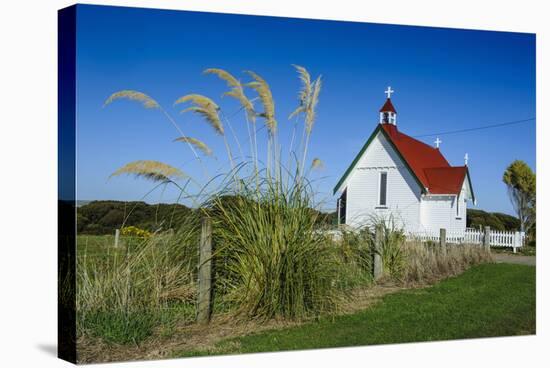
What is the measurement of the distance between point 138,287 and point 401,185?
11.0 ft

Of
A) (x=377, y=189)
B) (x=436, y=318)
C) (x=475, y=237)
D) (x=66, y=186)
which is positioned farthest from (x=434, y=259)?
(x=66, y=186)

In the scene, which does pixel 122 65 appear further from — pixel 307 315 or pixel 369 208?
pixel 369 208

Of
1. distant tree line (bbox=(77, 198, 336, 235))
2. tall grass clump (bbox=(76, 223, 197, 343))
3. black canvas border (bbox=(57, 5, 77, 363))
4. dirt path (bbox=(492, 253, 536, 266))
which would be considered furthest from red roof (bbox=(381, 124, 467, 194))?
black canvas border (bbox=(57, 5, 77, 363))

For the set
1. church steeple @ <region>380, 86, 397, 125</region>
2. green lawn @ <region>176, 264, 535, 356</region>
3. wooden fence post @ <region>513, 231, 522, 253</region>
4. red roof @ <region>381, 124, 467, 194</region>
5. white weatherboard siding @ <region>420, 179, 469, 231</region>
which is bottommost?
green lawn @ <region>176, 264, 535, 356</region>

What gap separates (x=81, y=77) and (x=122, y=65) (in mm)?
526

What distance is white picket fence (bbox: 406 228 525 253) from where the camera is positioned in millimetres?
8672

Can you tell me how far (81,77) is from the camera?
6020 mm

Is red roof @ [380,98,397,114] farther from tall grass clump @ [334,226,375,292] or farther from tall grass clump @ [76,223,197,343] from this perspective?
tall grass clump @ [76,223,197,343]

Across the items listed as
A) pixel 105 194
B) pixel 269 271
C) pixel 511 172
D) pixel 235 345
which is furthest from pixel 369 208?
pixel 105 194

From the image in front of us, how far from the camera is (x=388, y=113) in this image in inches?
317

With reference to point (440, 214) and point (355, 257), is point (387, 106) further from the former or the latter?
point (355, 257)

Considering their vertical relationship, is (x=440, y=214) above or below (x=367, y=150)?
below

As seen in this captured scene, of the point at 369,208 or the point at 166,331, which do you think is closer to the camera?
the point at 166,331

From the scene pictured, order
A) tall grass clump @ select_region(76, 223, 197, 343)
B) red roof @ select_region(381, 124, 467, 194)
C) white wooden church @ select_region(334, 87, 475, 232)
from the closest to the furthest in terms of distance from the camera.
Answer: tall grass clump @ select_region(76, 223, 197, 343) → white wooden church @ select_region(334, 87, 475, 232) → red roof @ select_region(381, 124, 467, 194)
